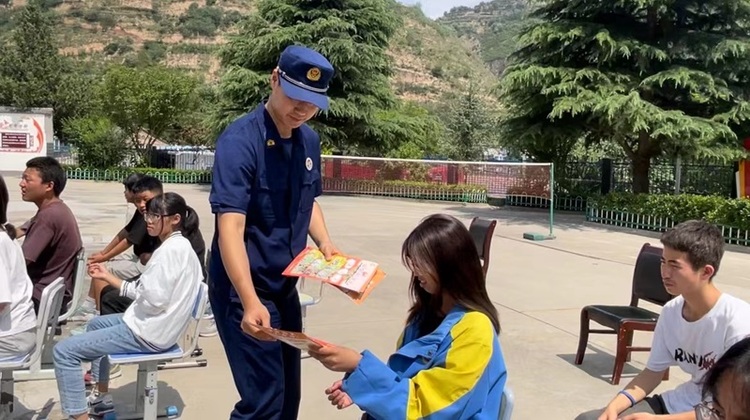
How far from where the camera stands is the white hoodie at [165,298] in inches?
156

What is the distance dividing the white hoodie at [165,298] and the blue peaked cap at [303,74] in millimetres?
1684

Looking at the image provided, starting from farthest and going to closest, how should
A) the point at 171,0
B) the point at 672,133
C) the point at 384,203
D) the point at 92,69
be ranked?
the point at 171,0 < the point at 92,69 < the point at 384,203 < the point at 672,133

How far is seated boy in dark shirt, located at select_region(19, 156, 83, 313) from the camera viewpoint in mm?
4797

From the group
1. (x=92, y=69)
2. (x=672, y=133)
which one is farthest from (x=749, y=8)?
(x=92, y=69)

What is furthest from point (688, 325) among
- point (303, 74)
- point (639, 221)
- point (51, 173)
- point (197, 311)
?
point (639, 221)

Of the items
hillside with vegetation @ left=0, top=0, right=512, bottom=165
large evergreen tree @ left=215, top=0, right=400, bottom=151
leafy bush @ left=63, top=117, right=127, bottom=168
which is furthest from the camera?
leafy bush @ left=63, top=117, right=127, bottom=168

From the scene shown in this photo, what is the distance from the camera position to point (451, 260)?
237cm

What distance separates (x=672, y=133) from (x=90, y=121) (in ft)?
90.4

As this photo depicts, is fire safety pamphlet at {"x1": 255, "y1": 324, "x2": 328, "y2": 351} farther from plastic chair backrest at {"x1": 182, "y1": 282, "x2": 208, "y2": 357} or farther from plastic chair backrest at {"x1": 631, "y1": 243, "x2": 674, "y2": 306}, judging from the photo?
plastic chair backrest at {"x1": 631, "y1": 243, "x2": 674, "y2": 306}

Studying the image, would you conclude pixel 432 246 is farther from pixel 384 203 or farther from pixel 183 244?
pixel 384 203

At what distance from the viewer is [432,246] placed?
7.75 ft

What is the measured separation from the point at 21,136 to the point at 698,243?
2683cm

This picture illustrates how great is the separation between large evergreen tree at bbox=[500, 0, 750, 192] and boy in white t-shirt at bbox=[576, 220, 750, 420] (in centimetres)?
1308

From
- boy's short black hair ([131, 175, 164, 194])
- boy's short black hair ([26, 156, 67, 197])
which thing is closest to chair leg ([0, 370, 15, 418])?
boy's short black hair ([26, 156, 67, 197])
